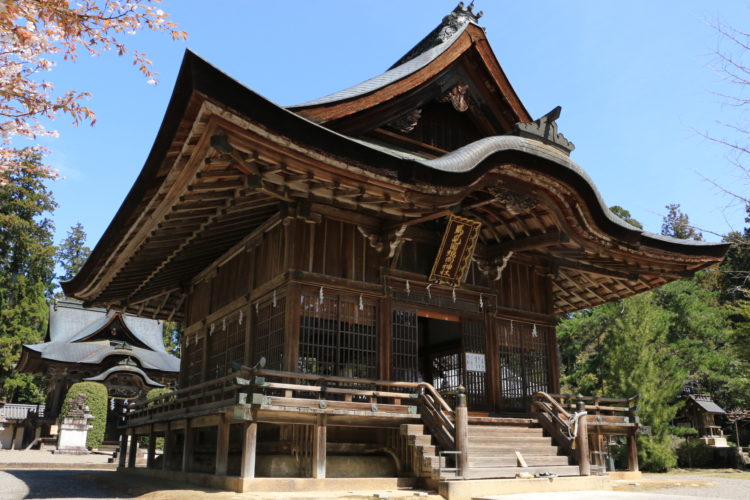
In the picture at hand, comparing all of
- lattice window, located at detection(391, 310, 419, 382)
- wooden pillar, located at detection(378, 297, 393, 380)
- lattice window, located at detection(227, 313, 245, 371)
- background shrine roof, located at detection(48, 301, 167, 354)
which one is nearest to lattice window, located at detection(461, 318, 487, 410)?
lattice window, located at detection(391, 310, 419, 382)

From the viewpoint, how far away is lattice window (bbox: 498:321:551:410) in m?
14.6

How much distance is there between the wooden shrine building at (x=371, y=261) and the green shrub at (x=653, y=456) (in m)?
9.65

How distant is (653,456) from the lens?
78.0 ft

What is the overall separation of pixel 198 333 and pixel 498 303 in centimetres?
→ 844

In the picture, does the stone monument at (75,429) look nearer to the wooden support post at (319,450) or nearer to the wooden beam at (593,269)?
the wooden support post at (319,450)

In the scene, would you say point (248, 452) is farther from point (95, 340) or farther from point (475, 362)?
point (95, 340)

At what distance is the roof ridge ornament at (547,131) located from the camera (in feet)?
40.4

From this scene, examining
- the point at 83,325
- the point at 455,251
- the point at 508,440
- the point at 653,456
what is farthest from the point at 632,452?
the point at 83,325

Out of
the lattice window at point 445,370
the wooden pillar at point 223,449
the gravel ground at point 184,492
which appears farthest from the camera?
the lattice window at point 445,370

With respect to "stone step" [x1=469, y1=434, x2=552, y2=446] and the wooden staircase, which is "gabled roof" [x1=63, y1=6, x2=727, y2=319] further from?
"stone step" [x1=469, y1=434, x2=552, y2=446]

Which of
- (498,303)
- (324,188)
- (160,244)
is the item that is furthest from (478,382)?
(160,244)

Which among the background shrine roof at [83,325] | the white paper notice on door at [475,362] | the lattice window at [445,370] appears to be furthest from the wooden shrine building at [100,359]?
the white paper notice on door at [475,362]

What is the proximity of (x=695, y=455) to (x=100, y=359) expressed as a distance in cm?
3110

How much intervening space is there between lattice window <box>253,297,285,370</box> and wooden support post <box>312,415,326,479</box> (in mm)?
1826
